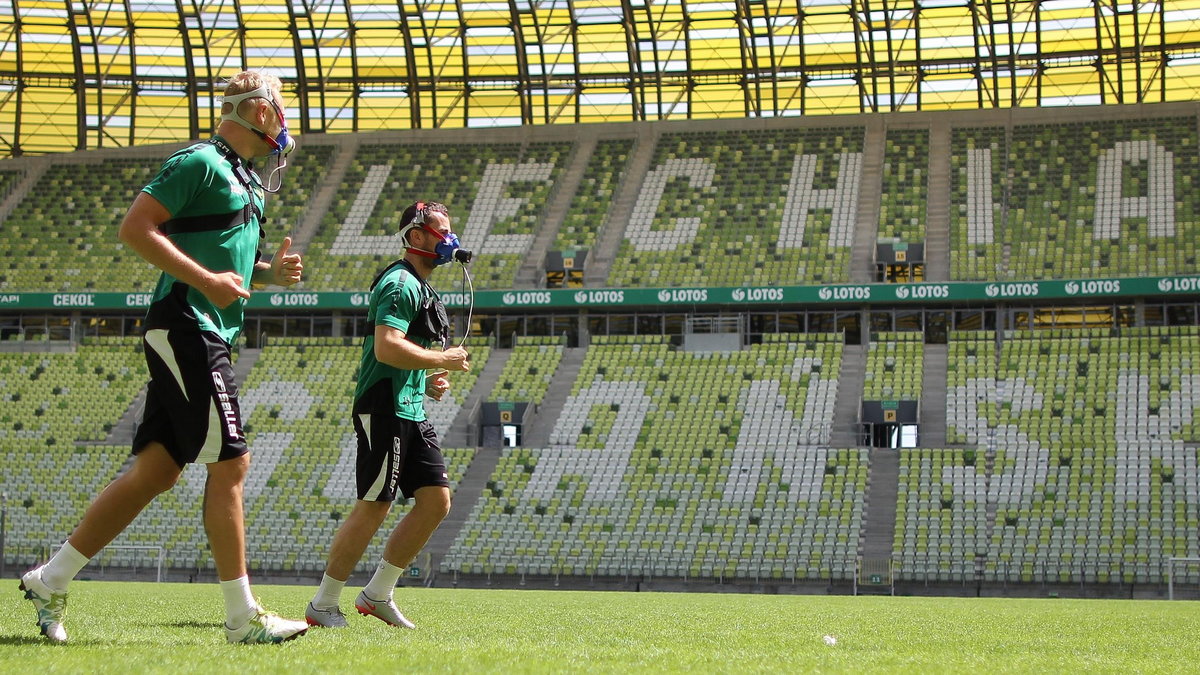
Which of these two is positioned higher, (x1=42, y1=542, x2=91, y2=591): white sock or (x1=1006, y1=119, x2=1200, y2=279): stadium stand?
(x1=1006, y1=119, x2=1200, y2=279): stadium stand

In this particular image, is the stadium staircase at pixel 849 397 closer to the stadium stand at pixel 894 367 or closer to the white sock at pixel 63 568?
the stadium stand at pixel 894 367

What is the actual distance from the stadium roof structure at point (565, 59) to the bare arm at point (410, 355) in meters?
42.6

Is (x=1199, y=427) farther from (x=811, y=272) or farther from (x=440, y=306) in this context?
(x=440, y=306)

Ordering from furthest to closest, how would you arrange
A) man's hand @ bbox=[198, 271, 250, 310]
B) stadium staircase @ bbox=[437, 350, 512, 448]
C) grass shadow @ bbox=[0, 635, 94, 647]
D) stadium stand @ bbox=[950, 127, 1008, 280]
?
stadium stand @ bbox=[950, 127, 1008, 280] → stadium staircase @ bbox=[437, 350, 512, 448] → man's hand @ bbox=[198, 271, 250, 310] → grass shadow @ bbox=[0, 635, 94, 647]

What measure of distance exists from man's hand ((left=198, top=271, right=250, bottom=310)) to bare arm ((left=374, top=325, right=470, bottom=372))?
1720 millimetres

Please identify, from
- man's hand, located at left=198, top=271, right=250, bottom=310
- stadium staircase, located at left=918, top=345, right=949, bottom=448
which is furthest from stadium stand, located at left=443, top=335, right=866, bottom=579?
man's hand, located at left=198, top=271, right=250, bottom=310

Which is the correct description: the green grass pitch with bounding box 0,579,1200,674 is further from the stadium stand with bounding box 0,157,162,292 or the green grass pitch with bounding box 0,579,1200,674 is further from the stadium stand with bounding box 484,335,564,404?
the stadium stand with bounding box 0,157,162,292

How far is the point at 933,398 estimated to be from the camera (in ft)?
126

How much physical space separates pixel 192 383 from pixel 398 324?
1979 mm

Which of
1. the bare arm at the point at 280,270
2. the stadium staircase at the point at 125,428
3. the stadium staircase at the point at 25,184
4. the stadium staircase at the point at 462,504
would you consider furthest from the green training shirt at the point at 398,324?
the stadium staircase at the point at 25,184

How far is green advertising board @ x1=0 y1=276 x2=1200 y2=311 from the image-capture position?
3978cm

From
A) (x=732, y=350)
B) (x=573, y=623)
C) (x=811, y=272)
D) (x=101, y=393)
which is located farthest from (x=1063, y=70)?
(x=573, y=623)

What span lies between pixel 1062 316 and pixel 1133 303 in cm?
212

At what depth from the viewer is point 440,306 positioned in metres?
7.84
